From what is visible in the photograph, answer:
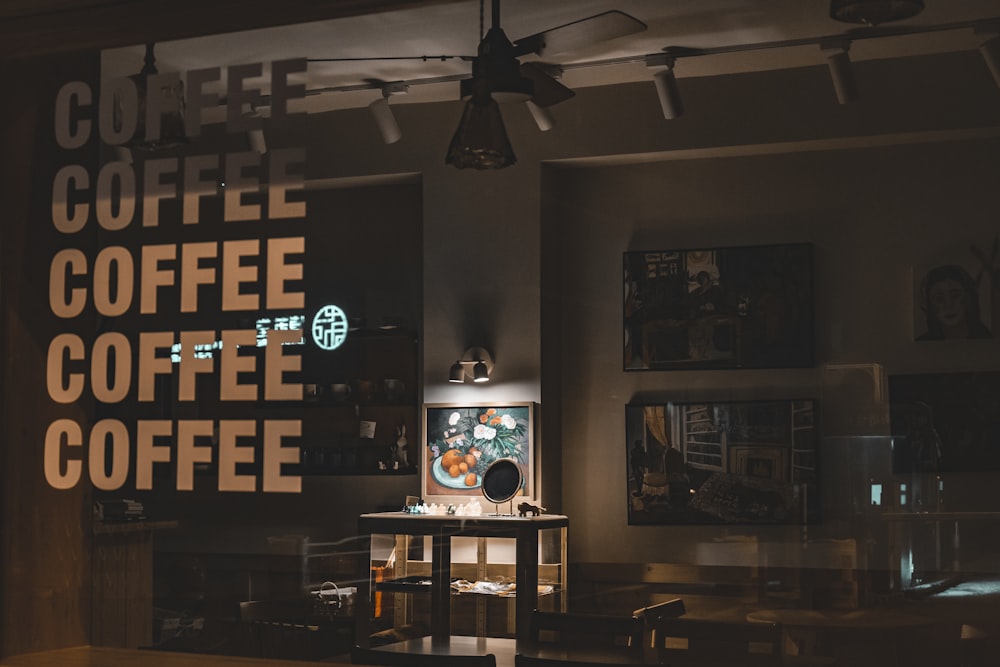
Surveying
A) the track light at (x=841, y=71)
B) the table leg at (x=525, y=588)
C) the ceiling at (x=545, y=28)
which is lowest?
the table leg at (x=525, y=588)

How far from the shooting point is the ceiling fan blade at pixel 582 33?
310 cm

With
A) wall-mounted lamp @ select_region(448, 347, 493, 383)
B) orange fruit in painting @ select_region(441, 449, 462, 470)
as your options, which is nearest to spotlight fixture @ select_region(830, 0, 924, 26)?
wall-mounted lamp @ select_region(448, 347, 493, 383)

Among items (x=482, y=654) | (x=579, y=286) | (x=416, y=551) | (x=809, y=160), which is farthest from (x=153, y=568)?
(x=809, y=160)

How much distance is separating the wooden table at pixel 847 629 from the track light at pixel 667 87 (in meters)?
1.41

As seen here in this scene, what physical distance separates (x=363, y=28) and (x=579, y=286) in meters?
0.95

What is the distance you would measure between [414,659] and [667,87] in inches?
69.1

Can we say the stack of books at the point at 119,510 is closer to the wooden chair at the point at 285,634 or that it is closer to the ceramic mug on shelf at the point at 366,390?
the wooden chair at the point at 285,634

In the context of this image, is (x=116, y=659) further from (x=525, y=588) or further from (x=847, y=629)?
(x=847, y=629)

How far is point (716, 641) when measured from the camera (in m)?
3.11

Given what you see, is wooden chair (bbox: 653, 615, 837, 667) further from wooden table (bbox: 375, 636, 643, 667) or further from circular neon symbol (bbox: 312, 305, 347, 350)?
circular neon symbol (bbox: 312, 305, 347, 350)

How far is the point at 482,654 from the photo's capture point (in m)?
3.21

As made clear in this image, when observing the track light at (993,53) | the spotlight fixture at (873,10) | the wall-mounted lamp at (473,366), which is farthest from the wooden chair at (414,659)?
the track light at (993,53)

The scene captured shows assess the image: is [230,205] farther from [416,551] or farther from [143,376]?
[416,551]

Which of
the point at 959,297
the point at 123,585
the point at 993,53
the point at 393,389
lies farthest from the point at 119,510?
the point at 993,53
